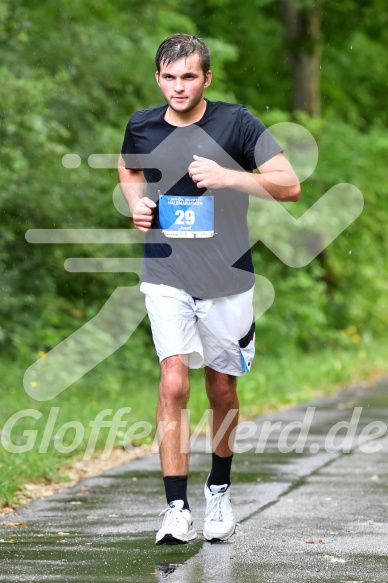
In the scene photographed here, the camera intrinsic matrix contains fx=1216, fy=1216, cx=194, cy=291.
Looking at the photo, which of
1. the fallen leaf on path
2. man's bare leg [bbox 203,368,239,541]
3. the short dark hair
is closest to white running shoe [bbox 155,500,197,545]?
man's bare leg [bbox 203,368,239,541]

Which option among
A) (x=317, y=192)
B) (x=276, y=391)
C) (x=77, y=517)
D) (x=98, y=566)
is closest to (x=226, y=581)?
(x=98, y=566)

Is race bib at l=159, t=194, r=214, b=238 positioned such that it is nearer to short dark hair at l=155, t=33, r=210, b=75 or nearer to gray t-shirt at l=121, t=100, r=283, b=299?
gray t-shirt at l=121, t=100, r=283, b=299

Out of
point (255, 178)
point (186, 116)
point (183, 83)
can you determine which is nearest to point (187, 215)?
point (255, 178)

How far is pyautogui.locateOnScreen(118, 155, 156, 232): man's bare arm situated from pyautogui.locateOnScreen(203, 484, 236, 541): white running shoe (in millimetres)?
1201

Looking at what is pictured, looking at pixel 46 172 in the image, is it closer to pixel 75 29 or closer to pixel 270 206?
pixel 75 29

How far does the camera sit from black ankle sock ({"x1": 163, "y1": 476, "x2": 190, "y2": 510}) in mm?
5082

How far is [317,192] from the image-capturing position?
61.4 ft

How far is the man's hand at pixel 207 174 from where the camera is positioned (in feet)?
16.3

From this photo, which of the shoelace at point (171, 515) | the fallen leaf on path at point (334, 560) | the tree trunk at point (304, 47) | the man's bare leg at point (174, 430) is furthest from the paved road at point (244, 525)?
the tree trunk at point (304, 47)

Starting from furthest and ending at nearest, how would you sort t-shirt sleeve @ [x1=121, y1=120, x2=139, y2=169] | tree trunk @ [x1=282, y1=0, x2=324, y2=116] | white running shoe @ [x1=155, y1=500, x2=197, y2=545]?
tree trunk @ [x1=282, y1=0, x2=324, y2=116]
t-shirt sleeve @ [x1=121, y1=120, x2=139, y2=169]
white running shoe @ [x1=155, y1=500, x2=197, y2=545]

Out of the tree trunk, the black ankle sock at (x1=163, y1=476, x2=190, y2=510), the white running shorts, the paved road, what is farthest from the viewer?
the tree trunk

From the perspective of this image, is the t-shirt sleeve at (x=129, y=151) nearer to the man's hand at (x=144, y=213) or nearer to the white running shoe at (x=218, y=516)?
the man's hand at (x=144, y=213)

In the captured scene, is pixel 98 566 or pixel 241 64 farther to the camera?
pixel 241 64

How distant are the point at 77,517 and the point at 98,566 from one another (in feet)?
4.16
